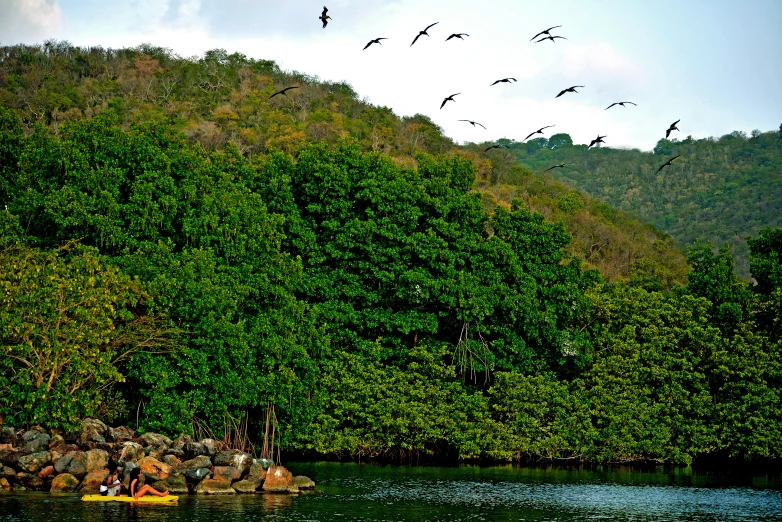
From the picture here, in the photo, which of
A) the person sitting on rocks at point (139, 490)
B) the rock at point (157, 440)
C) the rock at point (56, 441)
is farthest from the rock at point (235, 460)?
the rock at point (56, 441)

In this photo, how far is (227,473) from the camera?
3111cm

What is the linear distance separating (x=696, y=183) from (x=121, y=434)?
10234cm

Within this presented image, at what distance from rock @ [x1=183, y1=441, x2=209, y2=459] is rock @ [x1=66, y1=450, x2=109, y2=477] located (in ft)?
10.4

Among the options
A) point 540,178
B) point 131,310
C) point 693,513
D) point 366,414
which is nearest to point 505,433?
point 366,414

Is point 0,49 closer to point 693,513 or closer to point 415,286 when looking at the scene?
point 415,286

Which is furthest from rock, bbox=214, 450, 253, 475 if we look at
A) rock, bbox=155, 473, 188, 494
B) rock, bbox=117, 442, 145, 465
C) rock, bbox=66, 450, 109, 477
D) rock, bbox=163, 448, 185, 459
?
rock, bbox=66, 450, 109, 477

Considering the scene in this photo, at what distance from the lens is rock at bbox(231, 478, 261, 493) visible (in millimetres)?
30875

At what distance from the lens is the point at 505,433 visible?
139 feet

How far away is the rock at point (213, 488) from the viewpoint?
30.5m

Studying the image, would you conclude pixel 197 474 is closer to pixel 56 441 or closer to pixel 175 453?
pixel 175 453

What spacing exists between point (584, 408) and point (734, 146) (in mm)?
102805

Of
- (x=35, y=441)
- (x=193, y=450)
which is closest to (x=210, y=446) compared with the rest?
(x=193, y=450)

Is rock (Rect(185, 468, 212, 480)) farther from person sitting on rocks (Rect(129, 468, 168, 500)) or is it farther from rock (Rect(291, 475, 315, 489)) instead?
rock (Rect(291, 475, 315, 489))

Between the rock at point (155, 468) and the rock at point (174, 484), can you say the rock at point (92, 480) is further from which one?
the rock at point (174, 484)
